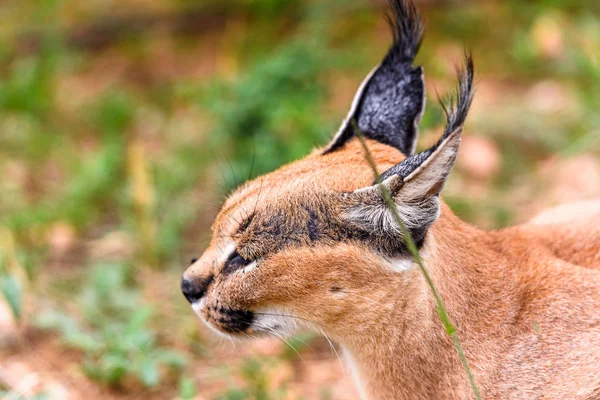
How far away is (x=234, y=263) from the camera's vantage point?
133 inches

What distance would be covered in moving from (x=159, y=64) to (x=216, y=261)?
6.31 meters

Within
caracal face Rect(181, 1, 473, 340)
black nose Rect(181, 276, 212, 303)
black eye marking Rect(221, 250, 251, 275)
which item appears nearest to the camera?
caracal face Rect(181, 1, 473, 340)

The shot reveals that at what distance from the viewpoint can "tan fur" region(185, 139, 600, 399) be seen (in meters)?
3.24

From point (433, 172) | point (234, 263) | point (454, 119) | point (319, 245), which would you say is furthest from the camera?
point (234, 263)

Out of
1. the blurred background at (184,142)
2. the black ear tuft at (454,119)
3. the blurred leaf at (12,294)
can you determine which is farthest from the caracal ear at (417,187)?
the blurred leaf at (12,294)

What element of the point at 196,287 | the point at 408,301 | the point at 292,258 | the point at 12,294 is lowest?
the point at 12,294

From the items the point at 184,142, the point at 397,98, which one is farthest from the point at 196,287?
the point at 184,142

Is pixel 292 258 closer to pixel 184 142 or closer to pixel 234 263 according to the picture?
pixel 234 263

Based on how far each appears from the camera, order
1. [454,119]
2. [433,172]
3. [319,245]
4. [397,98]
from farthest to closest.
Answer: [397,98] < [319,245] < [454,119] < [433,172]

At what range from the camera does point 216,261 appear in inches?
136

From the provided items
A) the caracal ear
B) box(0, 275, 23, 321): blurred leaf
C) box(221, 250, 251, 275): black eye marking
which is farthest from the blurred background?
box(221, 250, 251, 275): black eye marking

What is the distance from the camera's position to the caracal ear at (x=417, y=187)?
2.90 metres

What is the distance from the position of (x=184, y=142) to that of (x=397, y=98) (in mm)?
3870

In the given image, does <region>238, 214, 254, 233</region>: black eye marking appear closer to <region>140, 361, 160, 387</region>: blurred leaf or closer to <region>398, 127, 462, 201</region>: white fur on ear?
<region>398, 127, 462, 201</region>: white fur on ear
